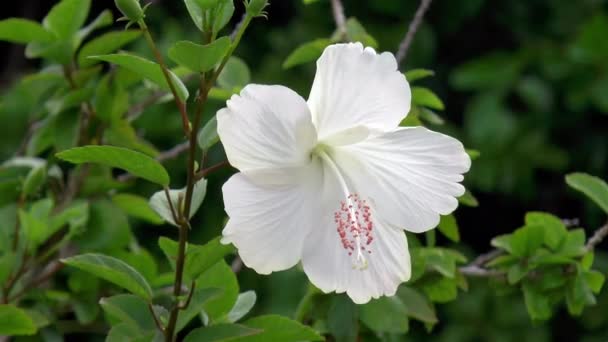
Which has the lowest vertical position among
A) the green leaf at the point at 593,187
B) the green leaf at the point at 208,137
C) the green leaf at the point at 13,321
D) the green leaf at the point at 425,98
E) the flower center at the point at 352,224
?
the green leaf at the point at 13,321

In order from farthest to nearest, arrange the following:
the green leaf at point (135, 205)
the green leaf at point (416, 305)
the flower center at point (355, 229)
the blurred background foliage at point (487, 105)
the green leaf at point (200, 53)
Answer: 1. the blurred background foliage at point (487, 105)
2. the green leaf at point (135, 205)
3. the green leaf at point (416, 305)
4. the flower center at point (355, 229)
5. the green leaf at point (200, 53)

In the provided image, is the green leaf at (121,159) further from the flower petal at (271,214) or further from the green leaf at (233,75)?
the green leaf at (233,75)

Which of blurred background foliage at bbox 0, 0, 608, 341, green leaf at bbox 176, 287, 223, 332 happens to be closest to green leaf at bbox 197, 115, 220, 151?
green leaf at bbox 176, 287, 223, 332

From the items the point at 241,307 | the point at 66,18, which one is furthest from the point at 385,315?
the point at 66,18

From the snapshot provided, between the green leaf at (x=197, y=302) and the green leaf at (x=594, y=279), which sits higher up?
the green leaf at (x=197, y=302)

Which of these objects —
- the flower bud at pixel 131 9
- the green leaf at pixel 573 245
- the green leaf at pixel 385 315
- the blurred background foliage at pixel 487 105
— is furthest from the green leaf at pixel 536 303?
the blurred background foliage at pixel 487 105

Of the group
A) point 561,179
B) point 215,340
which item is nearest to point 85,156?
point 215,340

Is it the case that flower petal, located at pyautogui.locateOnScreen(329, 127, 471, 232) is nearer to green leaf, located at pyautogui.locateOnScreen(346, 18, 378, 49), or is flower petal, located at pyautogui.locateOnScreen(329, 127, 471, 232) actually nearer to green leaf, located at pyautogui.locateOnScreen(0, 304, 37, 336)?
green leaf, located at pyautogui.locateOnScreen(346, 18, 378, 49)

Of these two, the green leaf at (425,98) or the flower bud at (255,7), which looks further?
the green leaf at (425,98)

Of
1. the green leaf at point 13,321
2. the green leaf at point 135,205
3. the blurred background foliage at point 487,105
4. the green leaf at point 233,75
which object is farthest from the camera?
the blurred background foliage at point 487,105
